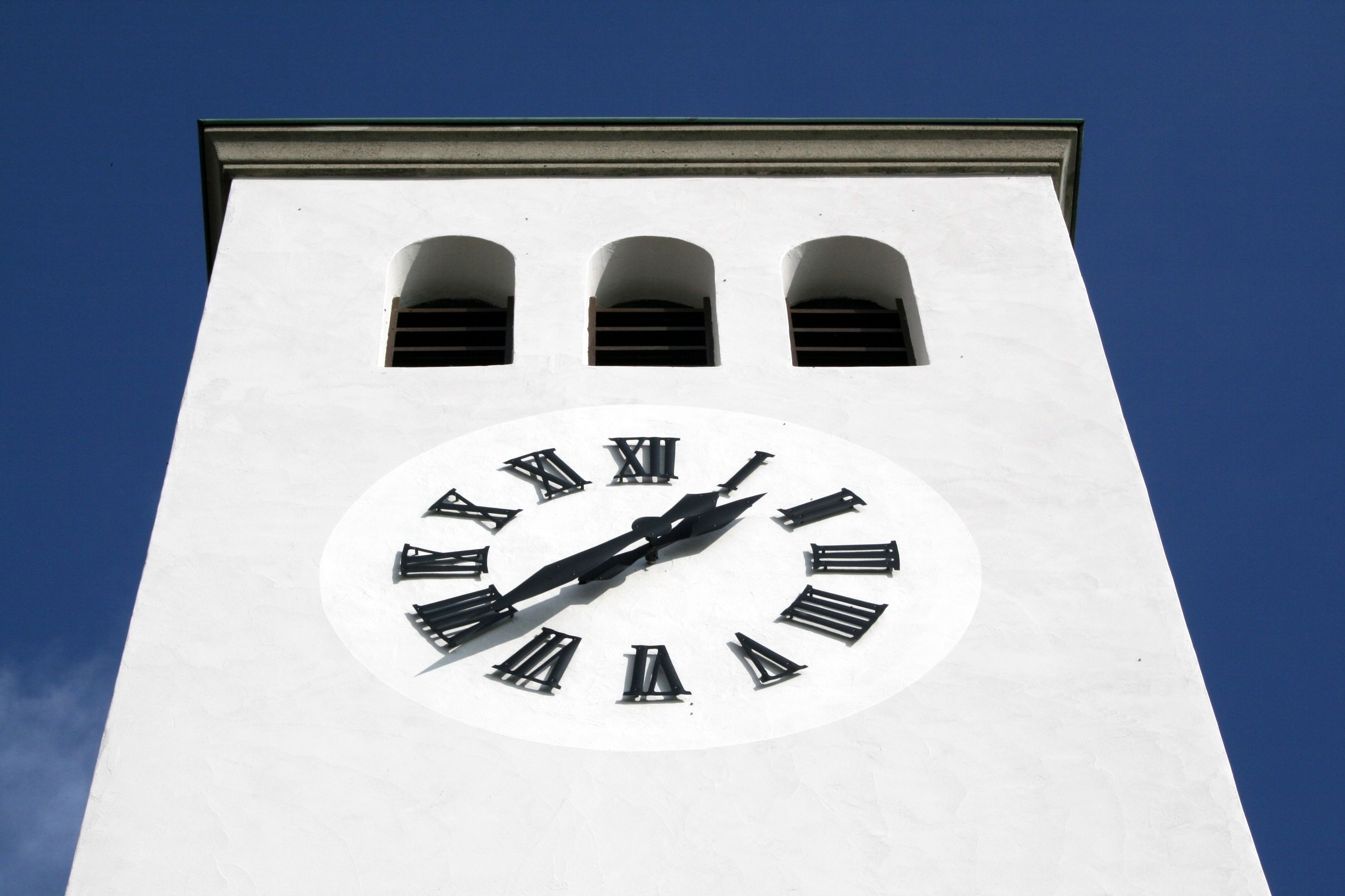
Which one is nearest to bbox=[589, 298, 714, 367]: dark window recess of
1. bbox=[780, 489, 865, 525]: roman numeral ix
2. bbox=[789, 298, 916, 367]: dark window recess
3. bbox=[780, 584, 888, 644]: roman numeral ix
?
bbox=[789, 298, 916, 367]: dark window recess

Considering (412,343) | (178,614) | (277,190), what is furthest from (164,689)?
(277,190)

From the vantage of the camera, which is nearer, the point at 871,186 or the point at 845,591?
the point at 845,591

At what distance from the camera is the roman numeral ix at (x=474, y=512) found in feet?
39.3

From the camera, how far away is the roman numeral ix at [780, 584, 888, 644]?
37.0ft

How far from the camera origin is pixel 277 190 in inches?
588

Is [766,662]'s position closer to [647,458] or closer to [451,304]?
[647,458]

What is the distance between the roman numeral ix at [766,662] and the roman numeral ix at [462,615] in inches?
41.6

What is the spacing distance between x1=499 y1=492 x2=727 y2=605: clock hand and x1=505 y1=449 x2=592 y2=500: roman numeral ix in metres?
0.47

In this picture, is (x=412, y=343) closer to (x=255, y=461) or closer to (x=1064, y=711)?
(x=255, y=461)

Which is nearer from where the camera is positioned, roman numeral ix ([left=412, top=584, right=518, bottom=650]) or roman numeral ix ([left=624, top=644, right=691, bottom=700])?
roman numeral ix ([left=624, top=644, right=691, bottom=700])

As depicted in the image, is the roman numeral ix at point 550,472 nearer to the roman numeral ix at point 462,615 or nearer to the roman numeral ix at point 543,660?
the roman numeral ix at point 462,615

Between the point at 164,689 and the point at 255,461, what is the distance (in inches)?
69.6

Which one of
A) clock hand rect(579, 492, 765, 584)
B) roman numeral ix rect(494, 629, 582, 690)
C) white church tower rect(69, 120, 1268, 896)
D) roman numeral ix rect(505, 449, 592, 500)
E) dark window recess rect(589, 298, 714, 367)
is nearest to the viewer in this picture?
white church tower rect(69, 120, 1268, 896)

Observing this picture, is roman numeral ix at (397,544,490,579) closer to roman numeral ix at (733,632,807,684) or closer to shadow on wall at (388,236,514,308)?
roman numeral ix at (733,632,807,684)
